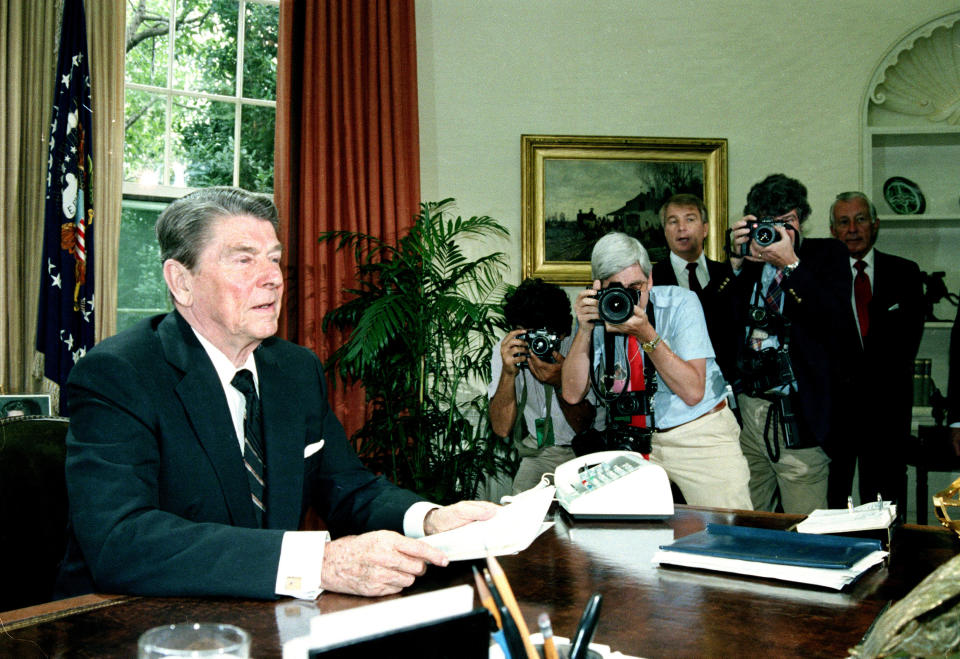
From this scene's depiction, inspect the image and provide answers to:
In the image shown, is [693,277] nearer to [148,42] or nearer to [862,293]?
[862,293]

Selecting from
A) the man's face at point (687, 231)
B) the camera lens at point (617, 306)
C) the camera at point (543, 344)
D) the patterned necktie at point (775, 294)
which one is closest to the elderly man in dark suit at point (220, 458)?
the camera lens at point (617, 306)

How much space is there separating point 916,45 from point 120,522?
521 cm

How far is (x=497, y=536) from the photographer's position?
122 centimetres

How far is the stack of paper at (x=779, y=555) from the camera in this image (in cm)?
121

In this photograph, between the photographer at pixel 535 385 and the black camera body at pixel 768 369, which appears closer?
the black camera body at pixel 768 369

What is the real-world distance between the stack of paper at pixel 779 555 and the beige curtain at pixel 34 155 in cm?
297

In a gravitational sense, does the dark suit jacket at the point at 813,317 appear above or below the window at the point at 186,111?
below

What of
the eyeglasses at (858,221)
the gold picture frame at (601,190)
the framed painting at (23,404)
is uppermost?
the gold picture frame at (601,190)

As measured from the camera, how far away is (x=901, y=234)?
4.92 meters

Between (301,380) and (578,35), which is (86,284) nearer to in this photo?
(301,380)

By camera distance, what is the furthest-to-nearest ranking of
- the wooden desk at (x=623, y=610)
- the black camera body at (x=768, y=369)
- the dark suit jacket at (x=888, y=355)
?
1. the dark suit jacket at (x=888, y=355)
2. the black camera body at (x=768, y=369)
3. the wooden desk at (x=623, y=610)

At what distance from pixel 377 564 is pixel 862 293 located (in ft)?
11.6

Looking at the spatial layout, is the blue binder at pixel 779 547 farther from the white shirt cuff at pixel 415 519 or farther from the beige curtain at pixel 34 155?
the beige curtain at pixel 34 155

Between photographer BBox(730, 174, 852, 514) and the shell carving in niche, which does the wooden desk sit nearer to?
photographer BBox(730, 174, 852, 514)
